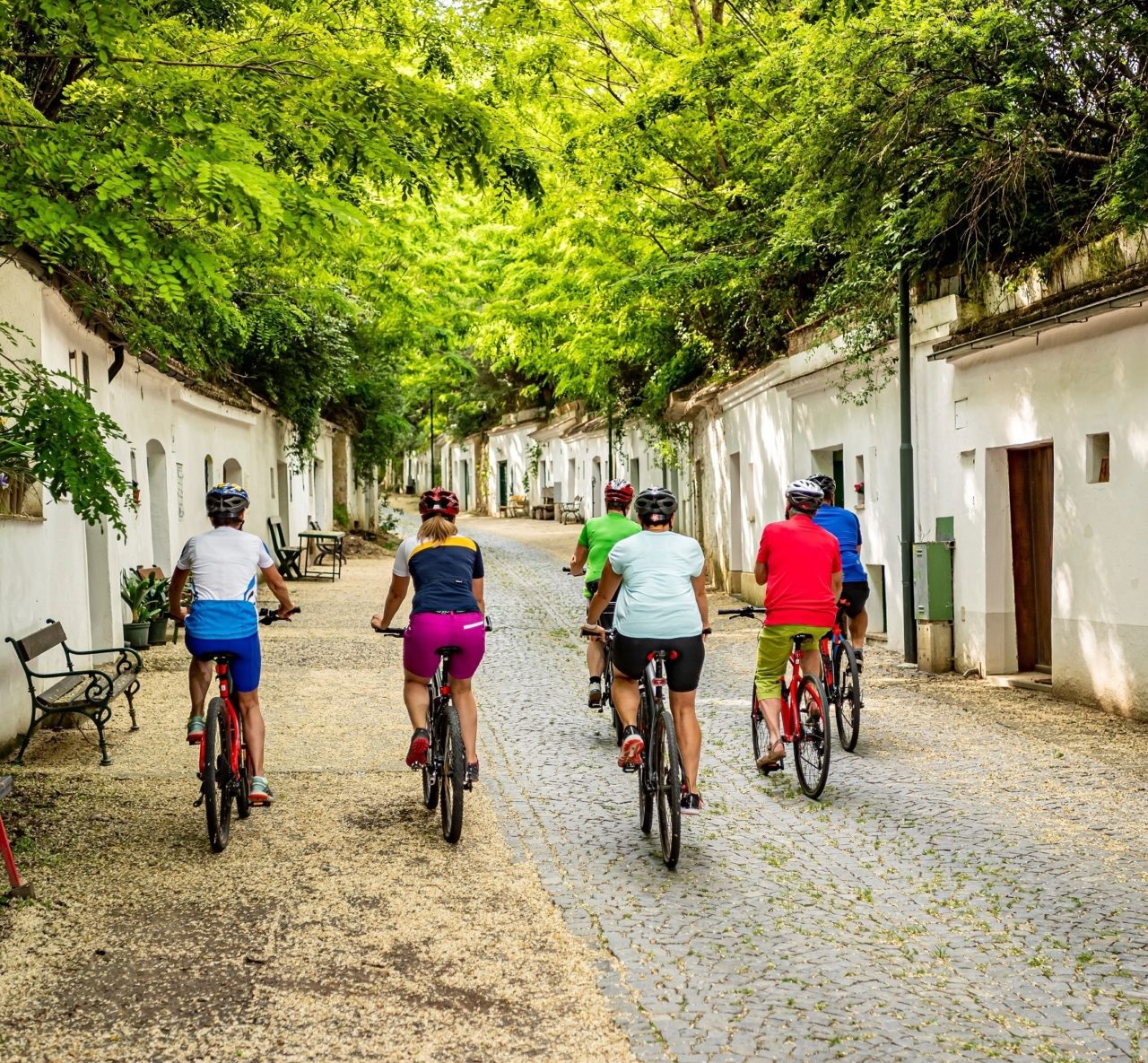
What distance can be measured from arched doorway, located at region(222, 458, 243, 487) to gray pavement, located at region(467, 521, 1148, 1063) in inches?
549

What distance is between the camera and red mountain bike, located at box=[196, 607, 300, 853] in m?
6.49

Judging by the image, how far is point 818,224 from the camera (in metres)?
13.4

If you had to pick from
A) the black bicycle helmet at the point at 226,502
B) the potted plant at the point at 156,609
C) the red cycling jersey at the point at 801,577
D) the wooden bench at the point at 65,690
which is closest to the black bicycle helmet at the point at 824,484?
the red cycling jersey at the point at 801,577

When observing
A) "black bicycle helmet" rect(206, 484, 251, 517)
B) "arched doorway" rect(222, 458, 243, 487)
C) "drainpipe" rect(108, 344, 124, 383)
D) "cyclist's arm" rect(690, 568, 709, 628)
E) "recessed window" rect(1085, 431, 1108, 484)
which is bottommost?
"cyclist's arm" rect(690, 568, 709, 628)

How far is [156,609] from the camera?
51.0 feet

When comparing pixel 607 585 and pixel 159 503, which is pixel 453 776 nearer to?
pixel 607 585

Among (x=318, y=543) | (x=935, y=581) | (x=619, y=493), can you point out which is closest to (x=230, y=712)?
(x=619, y=493)

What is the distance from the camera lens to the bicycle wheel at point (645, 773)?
6.75 metres

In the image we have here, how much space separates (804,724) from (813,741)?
0.88 feet

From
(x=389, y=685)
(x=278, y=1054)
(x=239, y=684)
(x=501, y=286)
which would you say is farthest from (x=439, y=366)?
(x=278, y=1054)

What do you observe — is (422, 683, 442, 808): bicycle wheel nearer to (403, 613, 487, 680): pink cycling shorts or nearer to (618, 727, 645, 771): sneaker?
(403, 613, 487, 680): pink cycling shorts

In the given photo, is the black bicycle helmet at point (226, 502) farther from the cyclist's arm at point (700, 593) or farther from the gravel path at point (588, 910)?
the cyclist's arm at point (700, 593)

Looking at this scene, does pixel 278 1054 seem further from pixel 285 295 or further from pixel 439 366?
pixel 439 366

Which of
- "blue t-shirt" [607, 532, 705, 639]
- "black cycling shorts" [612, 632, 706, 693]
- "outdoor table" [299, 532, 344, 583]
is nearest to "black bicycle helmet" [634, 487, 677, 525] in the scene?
"blue t-shirt" [607, 532, 705, 639]
